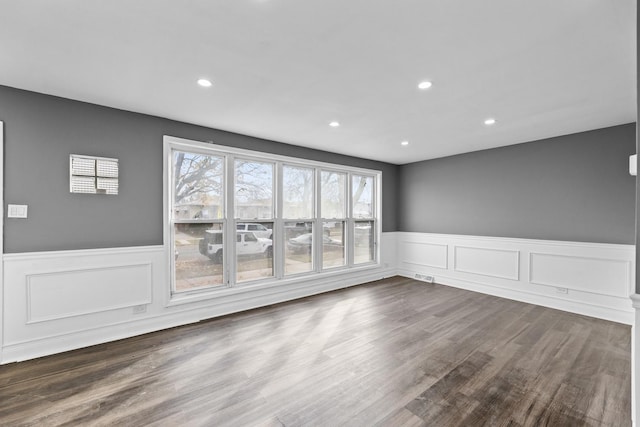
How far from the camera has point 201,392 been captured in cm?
215

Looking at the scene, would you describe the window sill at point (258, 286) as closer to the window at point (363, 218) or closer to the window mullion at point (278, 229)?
the window mullion at point (278, 229)

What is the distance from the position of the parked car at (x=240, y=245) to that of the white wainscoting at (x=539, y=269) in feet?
10.9

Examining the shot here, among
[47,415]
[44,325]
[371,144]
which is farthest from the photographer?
[371,144]

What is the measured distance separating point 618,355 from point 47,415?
480 centimetres

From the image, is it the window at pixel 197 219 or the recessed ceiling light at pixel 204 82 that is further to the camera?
the window at pixel 197 219

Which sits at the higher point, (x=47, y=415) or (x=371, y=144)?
(x=371, y=144)

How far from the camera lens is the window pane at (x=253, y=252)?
410 cm

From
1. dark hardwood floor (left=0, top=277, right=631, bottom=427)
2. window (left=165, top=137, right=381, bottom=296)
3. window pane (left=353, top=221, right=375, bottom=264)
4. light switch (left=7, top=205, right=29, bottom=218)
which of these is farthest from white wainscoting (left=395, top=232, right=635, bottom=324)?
light switch (left=7, top=205, right=29, bottom=218)

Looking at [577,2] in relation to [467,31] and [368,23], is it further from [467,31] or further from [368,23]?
[368,23]

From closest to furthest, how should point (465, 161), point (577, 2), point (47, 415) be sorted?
point (577, 2) → point (47, 415) → point (465, 161)

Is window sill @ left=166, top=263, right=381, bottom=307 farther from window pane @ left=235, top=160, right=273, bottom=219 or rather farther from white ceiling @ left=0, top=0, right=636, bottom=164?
white ceiling @ left=0, top=0, right=636, bottom=164

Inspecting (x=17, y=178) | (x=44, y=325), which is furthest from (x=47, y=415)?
(x=17, y=178)

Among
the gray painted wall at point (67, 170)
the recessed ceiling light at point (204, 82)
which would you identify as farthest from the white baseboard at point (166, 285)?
the recessed ceiling light at point (204, 82)

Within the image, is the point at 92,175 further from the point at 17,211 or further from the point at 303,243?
the point at 303,243
